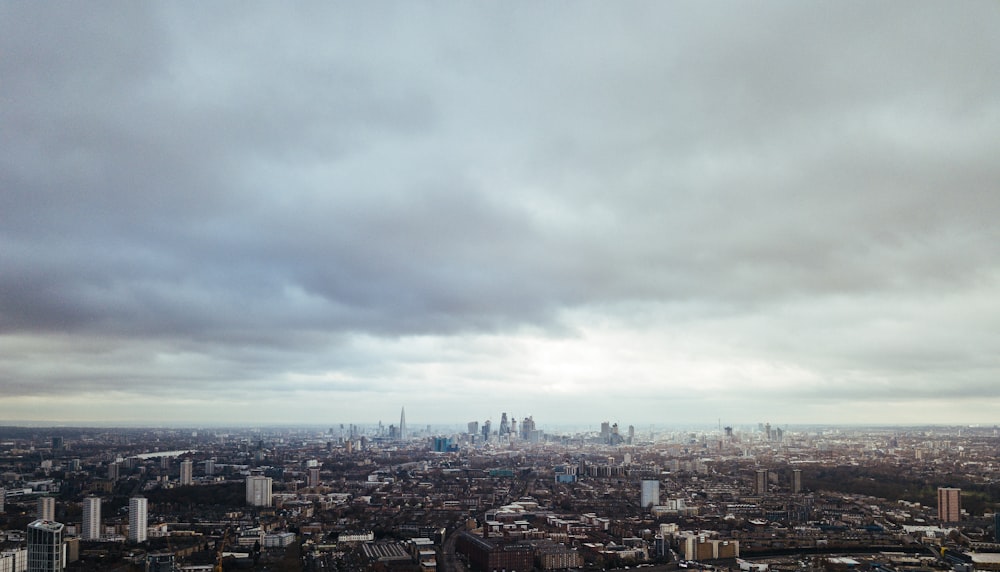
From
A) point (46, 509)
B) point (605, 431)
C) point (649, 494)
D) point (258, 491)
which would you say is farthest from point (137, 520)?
point (605, 431)

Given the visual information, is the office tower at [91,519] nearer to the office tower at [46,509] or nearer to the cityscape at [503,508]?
the cityscape at [503,508]

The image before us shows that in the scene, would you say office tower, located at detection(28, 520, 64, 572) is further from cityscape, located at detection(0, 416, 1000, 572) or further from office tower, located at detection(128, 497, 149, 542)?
office tower, located at detection(128, 497, 149, 542)

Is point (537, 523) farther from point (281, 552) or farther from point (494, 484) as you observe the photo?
point (494, 484)

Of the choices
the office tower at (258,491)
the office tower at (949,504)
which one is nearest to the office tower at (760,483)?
the office tower at (949,504)

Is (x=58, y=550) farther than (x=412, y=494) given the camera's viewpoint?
No

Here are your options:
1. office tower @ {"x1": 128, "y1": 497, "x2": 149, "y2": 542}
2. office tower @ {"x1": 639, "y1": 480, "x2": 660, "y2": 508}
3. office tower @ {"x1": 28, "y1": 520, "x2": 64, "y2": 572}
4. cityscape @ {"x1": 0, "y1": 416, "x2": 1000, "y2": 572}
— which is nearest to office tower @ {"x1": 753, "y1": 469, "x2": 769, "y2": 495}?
cityscape @ {"x1": 0, "y1": 416, "x2": 1000, "y2": 572}

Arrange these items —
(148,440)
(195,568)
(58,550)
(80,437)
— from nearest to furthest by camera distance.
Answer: (58,550) < (195,568) < (80,437) < (148,440)

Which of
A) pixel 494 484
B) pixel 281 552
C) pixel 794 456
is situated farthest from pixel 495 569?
pixel 794 456

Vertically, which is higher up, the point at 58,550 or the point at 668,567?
the point at 58,550
